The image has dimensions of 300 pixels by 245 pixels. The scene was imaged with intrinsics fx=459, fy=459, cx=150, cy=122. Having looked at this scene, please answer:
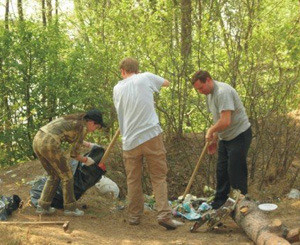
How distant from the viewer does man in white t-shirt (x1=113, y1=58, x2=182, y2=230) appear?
513 centimetres

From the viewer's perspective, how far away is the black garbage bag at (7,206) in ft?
18.1

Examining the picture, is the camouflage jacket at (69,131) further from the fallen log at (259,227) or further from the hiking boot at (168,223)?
the fallen log at (259,227)

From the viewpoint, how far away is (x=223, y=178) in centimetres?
593

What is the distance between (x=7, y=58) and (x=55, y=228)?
19.7 feet

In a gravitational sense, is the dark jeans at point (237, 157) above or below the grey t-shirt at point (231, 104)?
below

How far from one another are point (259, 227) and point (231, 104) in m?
1.43

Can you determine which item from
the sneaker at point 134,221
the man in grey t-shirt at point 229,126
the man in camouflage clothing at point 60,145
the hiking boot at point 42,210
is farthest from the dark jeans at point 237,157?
the hiking boot at point 42,210

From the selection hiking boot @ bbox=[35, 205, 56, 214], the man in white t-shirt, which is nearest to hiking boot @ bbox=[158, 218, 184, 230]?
the man in white t-shirt

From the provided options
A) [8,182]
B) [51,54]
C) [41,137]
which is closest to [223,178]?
[41,137]

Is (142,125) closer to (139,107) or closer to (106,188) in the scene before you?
(139,107)

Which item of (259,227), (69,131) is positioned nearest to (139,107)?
(69,131)

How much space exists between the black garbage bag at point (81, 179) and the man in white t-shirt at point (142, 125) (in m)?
0.73

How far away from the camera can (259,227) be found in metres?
4.59

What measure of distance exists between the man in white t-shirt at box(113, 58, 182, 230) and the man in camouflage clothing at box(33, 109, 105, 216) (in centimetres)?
47
